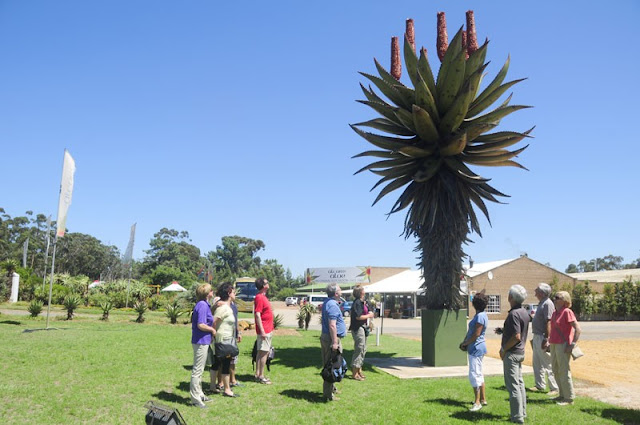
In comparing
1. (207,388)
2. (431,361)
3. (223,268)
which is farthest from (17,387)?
(223,268)

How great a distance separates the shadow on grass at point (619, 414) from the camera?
635 centimetres

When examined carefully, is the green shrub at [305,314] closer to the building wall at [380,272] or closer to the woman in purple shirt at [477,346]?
the woman in purple shirt at [477,346]

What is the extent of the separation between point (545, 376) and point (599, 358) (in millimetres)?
6948

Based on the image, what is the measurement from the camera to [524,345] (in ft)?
19.9

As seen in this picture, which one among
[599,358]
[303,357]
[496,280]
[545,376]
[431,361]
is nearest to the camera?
[545,376]

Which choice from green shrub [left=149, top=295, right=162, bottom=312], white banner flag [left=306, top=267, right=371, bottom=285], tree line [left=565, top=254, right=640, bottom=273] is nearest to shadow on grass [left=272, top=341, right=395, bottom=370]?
green shrub [left=149, top=295, right=162, bottom=312]

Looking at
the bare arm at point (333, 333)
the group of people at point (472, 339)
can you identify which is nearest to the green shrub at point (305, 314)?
the group of people at point (472, 339)

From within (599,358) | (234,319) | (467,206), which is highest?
(467,206)

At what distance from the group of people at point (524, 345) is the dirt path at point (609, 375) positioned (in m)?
1.00

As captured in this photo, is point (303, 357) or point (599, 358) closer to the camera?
point (303, 357)

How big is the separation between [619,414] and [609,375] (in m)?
4.55

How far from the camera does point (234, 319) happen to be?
719 cm

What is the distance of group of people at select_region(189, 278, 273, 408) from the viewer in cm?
650

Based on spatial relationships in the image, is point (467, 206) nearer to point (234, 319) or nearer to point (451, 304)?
point (451, 304)
